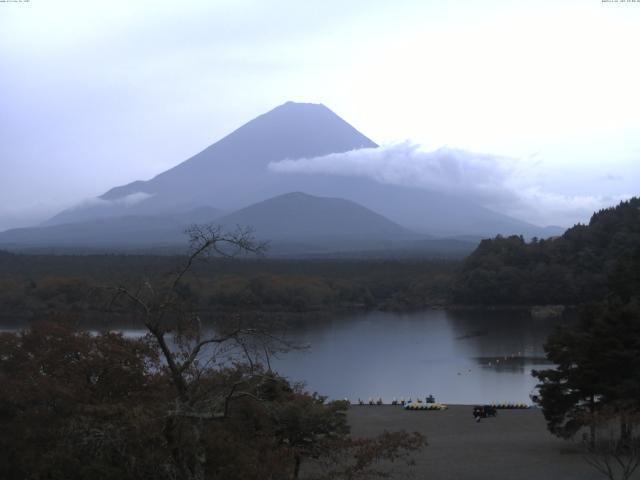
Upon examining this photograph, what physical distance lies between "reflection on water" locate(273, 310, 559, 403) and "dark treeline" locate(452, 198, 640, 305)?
392cm

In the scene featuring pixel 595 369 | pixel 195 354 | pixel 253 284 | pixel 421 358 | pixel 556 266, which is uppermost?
pixel 195 354

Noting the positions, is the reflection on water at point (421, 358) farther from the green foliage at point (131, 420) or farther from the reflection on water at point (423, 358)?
the green foliage at point (131, 420)

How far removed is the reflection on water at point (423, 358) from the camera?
615 inches

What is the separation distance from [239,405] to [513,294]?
2974 cm

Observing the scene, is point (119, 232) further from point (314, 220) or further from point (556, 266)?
point (556, 266)

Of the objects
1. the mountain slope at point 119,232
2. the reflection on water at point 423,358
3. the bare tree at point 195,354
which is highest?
the mountain slope at point 119,232

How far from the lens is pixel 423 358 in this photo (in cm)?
1955

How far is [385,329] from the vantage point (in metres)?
25.8

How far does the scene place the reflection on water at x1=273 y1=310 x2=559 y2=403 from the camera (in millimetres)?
15625

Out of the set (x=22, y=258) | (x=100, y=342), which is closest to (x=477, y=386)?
(x=100, y=342)

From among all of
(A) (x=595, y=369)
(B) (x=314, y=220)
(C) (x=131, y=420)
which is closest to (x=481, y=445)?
(A) (x=595, y=369)

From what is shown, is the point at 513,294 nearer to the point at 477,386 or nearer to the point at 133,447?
the point at 477,386

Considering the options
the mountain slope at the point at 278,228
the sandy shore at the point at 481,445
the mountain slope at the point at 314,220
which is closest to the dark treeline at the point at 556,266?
the sandy shore at the point at 481,445

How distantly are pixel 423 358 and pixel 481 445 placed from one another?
10.2 m
